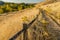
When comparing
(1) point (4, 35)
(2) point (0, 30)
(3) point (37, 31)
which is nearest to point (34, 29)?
(3) point (37, 31)

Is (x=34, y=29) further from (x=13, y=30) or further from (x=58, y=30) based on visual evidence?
(x=13, y=30)

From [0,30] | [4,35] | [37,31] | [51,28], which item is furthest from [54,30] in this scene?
[0,30]

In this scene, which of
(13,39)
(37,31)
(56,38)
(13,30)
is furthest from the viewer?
(13,30)

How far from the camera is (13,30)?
1323 cm

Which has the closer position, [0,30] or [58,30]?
[58,30]

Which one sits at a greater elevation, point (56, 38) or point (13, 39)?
point (13, 39)

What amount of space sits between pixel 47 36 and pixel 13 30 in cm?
370

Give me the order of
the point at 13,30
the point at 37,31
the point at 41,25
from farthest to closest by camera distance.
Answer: the point at 13,30, the point at 41,25, the point at 37,31

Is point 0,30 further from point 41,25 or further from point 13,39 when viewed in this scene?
point 13,39

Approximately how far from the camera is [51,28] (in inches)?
426

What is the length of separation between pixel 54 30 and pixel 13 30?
331 cm

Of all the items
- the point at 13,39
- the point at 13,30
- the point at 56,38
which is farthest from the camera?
the point at 13,30

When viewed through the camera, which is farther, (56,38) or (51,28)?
(51,28)

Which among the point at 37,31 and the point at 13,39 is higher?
the point at 13,39
